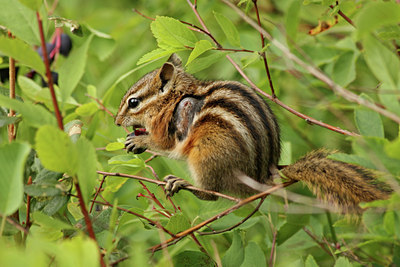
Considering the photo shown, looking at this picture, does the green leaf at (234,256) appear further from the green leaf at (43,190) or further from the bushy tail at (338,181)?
the green leaf at (43,190)

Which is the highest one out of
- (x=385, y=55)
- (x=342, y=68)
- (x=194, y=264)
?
(x=385, y=55)

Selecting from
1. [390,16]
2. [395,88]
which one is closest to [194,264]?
[395,88]

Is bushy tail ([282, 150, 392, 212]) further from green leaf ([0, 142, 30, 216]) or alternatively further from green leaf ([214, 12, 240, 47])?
green leaf ([0, 142, 30, 216])

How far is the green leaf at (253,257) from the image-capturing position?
1700 millimetres

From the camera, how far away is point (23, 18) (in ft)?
→ 4.10

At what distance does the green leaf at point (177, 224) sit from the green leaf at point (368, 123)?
22.7 inches

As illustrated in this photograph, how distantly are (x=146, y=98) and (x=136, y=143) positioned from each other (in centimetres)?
35

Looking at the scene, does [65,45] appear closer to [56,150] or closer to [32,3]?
[32,3]

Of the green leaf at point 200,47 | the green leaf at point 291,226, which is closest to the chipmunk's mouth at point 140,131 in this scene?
the green leaf at point 291,226

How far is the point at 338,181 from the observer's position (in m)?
1.83

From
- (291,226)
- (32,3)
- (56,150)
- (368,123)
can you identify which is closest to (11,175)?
(56,150)

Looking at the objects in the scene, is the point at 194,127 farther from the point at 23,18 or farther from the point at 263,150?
the point at 23,18

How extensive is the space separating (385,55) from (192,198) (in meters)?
1.29

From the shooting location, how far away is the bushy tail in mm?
1740
